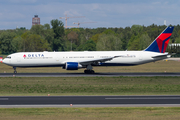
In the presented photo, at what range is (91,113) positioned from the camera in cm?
1723

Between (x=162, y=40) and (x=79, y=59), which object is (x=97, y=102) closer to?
(x=79, y=59)

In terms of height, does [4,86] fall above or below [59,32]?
below

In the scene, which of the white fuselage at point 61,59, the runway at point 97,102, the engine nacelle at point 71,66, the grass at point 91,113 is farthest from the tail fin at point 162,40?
the grass at point 91,113

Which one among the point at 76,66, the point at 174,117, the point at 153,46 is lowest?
the point at 174,117

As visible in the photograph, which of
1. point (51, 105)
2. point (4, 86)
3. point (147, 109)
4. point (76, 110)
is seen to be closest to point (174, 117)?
point (147, 109)

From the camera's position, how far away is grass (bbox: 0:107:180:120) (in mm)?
16312

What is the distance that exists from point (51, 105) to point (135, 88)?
1335 cm

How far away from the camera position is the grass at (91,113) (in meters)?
16.3

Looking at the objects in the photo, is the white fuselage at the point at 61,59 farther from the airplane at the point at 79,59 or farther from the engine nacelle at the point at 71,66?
the engine nacelle at the point at 71,66

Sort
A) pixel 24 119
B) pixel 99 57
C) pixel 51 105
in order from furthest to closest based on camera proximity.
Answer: pixel 99 57 < pixel 51 105 < pixel 24 119

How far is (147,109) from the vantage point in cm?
1823

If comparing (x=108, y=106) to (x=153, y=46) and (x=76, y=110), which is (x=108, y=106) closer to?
(x=76, y=110)

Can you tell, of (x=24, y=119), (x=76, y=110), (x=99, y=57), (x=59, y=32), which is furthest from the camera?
(x=59, y=32)

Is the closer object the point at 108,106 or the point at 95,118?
the point at 95,118
